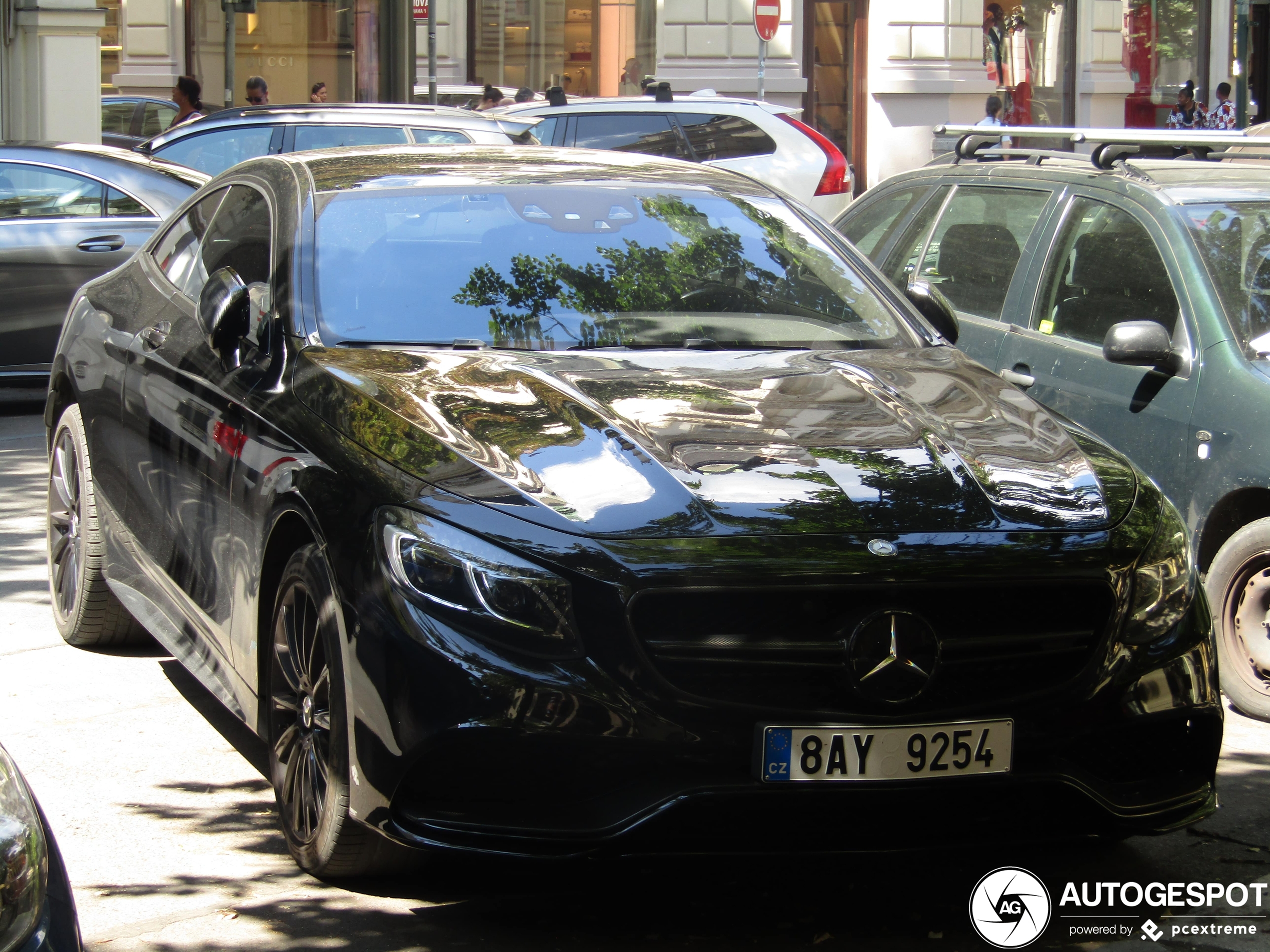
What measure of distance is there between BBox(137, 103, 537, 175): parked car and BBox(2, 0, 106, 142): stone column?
16.8 ft

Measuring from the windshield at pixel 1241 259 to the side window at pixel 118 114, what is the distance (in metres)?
18.1

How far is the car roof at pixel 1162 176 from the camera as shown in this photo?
6.24m

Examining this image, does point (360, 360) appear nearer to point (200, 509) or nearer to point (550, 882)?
point (200, 509)

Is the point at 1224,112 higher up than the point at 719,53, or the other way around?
the point at 719,53

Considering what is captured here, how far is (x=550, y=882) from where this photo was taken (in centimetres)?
396

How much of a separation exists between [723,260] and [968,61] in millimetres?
23846

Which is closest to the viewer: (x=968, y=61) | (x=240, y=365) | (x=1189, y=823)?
(x=1189, y=823)

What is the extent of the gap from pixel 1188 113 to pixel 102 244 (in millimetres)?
21602

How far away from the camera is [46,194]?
10.7 metres

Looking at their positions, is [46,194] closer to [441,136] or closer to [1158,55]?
[441,136]

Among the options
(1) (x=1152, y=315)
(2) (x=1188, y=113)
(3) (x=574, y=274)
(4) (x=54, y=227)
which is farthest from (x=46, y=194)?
(2) (x=1188, y=113)

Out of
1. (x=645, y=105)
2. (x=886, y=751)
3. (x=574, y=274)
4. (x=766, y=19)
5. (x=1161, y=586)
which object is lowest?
(x=886, y=751)

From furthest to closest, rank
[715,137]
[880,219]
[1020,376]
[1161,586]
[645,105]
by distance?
1. [715,137]
2. [645,105]
3. [880,219]
4. [1020,376]
5. [1161,586]

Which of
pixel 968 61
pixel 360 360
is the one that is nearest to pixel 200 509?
pixel 360 360
